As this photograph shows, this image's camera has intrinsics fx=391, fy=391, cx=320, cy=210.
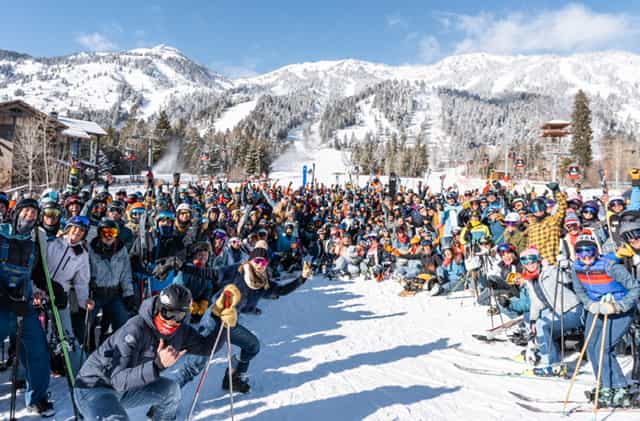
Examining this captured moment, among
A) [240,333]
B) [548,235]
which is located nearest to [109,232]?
[240,333]

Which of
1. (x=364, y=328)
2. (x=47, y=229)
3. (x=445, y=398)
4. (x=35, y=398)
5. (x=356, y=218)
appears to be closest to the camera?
(x=35, y=398)

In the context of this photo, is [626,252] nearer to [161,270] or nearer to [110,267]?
[161,270]

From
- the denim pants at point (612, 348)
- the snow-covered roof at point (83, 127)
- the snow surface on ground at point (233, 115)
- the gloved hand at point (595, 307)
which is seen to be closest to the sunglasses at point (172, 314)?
the gloved hand at point (595, 307)

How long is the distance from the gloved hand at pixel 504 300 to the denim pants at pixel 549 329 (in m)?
1.37

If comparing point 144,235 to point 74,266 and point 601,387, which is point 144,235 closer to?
point 74,266

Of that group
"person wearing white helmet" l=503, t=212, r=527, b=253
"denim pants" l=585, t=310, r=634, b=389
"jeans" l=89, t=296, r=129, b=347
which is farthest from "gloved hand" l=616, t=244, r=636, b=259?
"jeans" l=89, t=296, r=129, b=347

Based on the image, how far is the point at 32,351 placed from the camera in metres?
3.60

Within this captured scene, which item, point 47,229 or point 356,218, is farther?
point 356,218

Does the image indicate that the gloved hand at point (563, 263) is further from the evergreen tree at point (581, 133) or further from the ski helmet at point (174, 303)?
the evergreen tree at point (581, 133)

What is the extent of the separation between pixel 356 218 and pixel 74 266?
460 inches

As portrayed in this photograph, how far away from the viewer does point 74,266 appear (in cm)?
447

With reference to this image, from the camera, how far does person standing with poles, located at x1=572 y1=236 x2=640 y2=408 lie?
161 inches

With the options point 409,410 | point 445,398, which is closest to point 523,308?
point 445,398

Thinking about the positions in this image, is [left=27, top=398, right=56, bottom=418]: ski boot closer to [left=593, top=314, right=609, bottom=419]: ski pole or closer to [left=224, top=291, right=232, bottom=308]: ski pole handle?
[left=224, top=291, right=232, bottom=308]: ski pole handle
